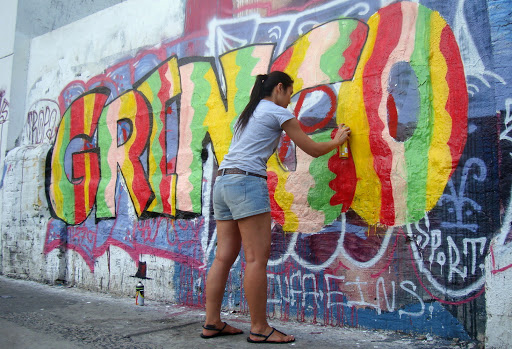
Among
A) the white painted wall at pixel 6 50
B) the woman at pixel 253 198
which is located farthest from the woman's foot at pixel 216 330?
the white painted wall at pixel 6 50

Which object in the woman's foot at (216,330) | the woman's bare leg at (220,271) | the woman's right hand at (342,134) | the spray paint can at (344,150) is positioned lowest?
the woman's foot at (216,330)

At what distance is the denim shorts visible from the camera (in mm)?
2898

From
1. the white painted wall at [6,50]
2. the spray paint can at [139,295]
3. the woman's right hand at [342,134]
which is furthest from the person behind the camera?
the white painted wall at [6,50]

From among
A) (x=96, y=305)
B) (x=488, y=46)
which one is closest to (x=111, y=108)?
(x=96, y=305)

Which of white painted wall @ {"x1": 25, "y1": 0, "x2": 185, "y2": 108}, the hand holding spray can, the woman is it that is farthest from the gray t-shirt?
white painted wall @ {"x1": 25, "y1": 0, "x2": 185, "y2": 108}

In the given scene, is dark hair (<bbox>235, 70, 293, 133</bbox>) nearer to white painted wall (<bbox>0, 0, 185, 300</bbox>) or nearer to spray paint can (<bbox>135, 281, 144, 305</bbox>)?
white painted wall (<bbox>0, 0, 185, 300</bbox>)

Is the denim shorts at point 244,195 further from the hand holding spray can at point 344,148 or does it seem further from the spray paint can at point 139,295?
the spray paint can at point 139,295

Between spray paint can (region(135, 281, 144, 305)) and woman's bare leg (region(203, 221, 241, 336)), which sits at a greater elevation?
woman's bare leg (region(203, 221, 241, 336))

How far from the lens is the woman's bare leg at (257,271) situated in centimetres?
285

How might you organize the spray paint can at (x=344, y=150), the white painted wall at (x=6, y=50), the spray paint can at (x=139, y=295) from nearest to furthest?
the spray paint can at (x=344, y=150) < the spray paint can at (x=139, y=295) < the white painted wall at (x=6, y=50)

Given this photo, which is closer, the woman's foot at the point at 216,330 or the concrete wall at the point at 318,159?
the concrete wall at the point at 318,159

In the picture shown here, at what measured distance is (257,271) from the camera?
2857 millimetres

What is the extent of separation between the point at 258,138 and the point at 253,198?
0.39m

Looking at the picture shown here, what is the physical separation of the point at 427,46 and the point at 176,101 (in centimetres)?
235
